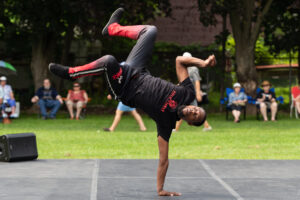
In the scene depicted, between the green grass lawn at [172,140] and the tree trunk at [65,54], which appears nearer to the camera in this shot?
the green grass lawn at [172,140]

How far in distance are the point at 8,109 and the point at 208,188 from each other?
39.5 ft

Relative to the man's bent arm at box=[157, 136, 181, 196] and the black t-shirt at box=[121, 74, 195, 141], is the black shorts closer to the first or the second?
the man's bent arm at box=[157, 136, 181, 196]

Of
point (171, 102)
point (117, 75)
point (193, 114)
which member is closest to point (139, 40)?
point (117, 75)

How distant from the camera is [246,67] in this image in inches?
878

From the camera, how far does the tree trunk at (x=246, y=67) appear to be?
72.8 ft

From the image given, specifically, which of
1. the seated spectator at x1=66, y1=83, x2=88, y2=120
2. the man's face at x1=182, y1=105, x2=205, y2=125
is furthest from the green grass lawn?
the man's face at x1=182, y1=105, x2=205, y2=125

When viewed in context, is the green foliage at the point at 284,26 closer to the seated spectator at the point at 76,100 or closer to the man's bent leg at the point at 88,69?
the seated spectator at the point at 76,100

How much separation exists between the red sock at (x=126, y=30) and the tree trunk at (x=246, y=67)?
14.9 meters

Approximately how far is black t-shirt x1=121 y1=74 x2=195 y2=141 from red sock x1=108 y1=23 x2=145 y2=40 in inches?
32.7

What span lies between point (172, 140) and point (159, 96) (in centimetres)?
679

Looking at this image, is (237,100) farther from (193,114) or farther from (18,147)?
(193,114)

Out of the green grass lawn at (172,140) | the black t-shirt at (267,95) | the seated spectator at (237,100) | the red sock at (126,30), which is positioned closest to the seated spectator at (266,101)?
the black t-shirt at (267,95)

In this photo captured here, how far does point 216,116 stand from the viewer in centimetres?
2192

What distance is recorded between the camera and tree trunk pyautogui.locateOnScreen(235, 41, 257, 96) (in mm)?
22203
